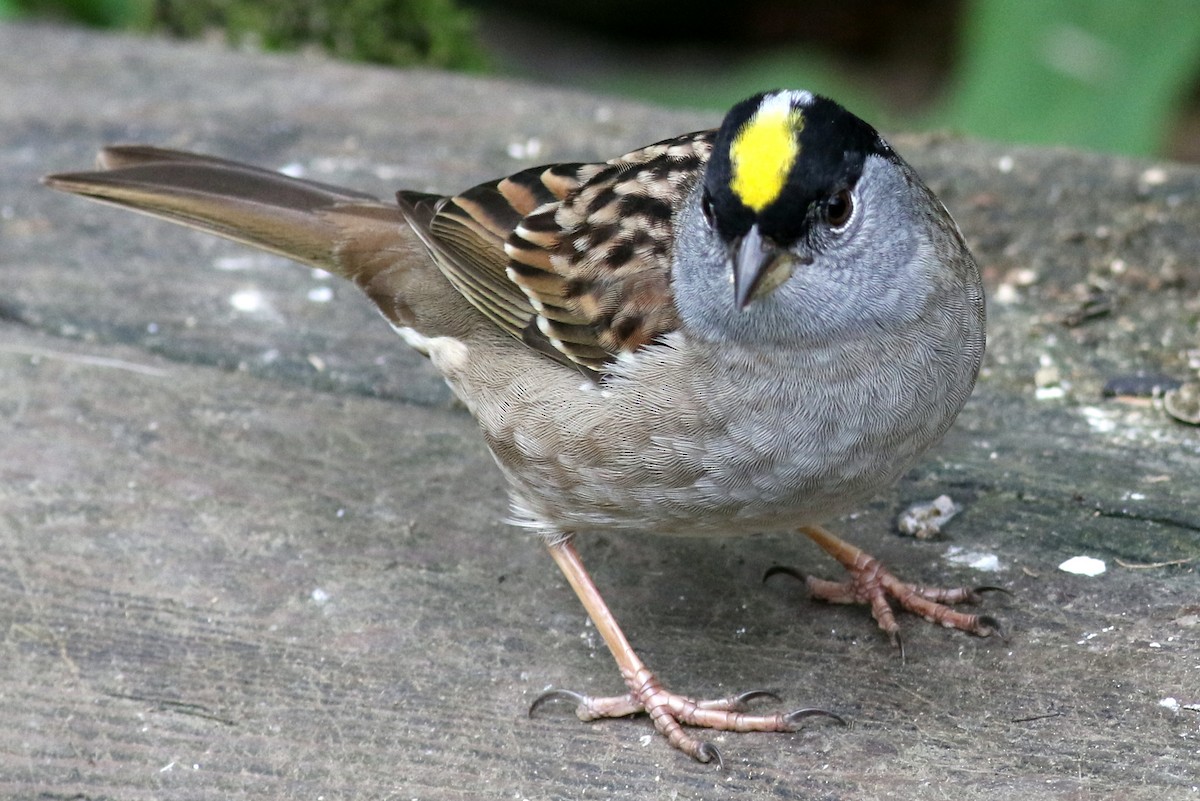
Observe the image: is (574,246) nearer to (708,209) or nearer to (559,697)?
(708,209)

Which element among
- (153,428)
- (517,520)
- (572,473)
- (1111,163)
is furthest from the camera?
(1111,163)

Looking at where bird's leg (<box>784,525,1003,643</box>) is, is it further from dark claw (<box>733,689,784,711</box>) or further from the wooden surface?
dark claw (<box>733,689,784,711</box>)

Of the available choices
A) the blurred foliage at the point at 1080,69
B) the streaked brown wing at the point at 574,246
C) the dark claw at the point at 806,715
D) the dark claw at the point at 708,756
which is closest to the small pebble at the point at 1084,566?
the dark claw at the point at 806,715

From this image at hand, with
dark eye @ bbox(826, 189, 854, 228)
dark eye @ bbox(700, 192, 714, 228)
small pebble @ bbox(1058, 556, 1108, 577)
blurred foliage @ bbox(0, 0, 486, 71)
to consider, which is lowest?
small pebble @ bbox(1058, 556, 1108, 577)

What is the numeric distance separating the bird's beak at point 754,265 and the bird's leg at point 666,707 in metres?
0.74

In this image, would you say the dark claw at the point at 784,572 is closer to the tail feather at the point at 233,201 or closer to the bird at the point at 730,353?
the bird at the point at 730,353

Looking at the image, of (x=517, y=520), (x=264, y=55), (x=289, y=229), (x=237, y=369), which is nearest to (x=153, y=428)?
(x=237, y=369)

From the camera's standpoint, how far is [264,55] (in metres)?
4.99

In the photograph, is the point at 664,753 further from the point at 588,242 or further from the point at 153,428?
the point at 153,428

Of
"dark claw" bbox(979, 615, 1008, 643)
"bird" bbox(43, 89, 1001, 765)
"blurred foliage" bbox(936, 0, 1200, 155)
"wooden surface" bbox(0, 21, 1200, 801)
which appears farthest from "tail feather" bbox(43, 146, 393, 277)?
"blurred foliage" bbox(936, 0, 1200, 155)

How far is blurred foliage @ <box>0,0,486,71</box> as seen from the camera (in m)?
5.25

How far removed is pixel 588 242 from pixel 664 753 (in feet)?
3.50

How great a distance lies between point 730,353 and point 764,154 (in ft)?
1.36

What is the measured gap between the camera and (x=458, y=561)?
2941 mm
